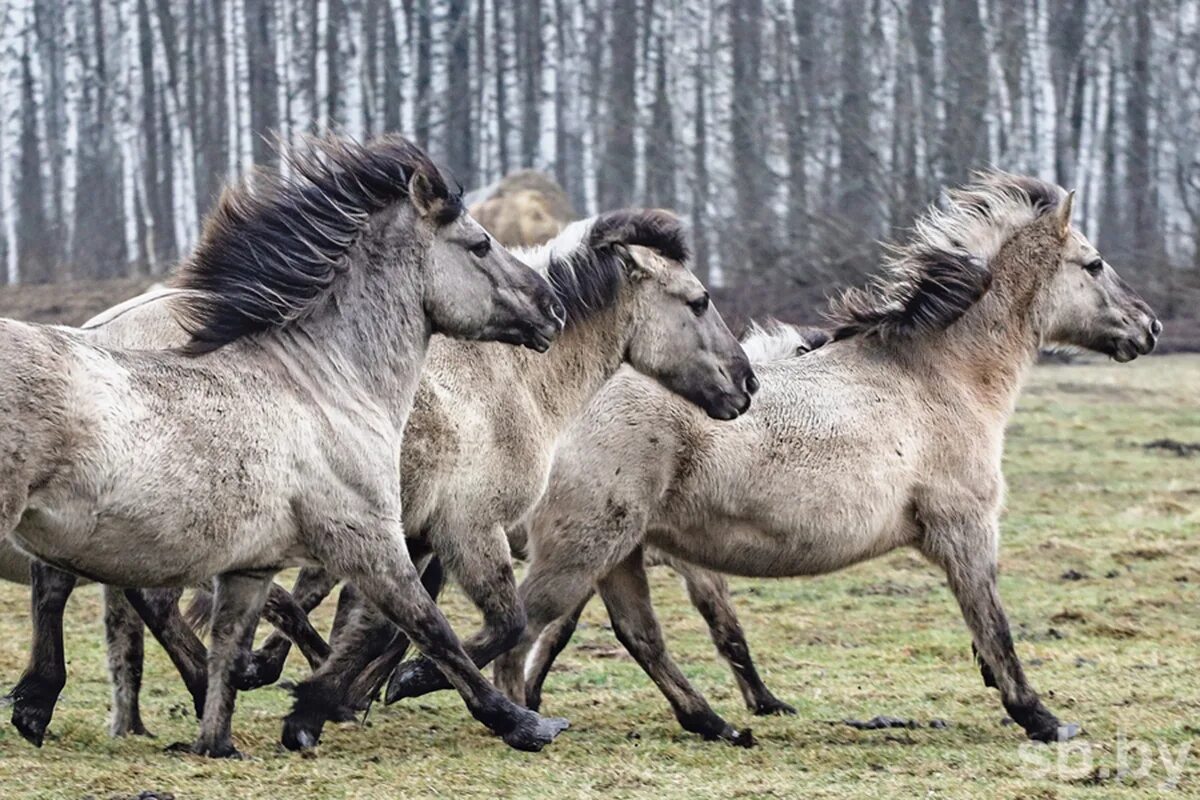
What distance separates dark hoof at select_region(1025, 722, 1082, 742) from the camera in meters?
6.79

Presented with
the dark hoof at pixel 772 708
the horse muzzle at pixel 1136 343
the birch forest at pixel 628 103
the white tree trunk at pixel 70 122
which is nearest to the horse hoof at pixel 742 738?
the dark hoof at pixel 772 708

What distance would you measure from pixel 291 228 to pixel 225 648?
1486mm

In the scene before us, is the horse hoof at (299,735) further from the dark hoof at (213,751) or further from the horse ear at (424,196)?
the horse ear at (424,196)

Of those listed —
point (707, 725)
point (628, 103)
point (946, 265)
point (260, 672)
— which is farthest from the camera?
point (628, 103)

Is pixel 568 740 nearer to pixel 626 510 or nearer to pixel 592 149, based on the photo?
pixel 626 510

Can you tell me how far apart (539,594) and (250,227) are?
6.08ft

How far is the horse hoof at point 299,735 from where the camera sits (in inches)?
253

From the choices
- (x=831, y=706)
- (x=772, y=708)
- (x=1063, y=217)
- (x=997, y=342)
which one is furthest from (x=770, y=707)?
(x=1063, y=217)

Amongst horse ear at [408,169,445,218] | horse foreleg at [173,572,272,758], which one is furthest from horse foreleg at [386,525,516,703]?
horse ear at [408,169,445,218]

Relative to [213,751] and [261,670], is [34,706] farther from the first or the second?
[261,670]

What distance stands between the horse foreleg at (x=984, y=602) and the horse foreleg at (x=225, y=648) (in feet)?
9.04

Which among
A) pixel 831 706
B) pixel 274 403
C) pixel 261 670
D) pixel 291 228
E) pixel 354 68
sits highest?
pixel 291 228

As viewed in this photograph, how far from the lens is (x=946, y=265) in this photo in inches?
310

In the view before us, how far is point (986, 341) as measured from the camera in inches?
309
